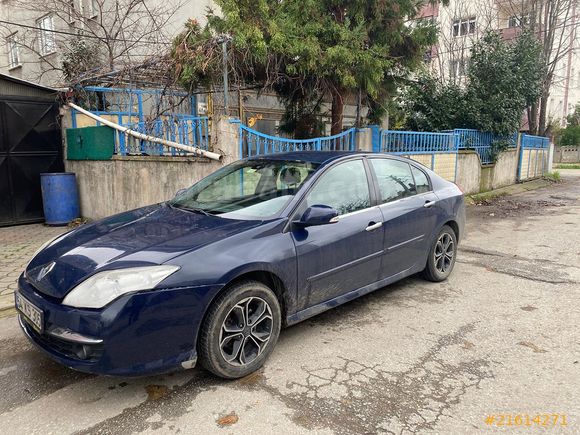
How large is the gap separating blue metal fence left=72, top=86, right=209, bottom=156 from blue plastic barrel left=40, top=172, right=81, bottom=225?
1.14 meters

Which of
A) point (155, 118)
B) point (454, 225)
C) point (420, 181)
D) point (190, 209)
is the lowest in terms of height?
point (454, 225)

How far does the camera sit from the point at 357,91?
8633 mm

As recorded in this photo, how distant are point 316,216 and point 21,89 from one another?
292 inches

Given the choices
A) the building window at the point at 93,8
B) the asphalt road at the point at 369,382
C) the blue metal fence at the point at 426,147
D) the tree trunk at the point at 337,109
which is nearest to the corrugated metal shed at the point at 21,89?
the tree trunk at the point at 337,109

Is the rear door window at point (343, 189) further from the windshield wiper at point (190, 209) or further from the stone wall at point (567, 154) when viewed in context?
the stone wall at point (567, 154)

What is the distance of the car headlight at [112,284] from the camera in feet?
8.53

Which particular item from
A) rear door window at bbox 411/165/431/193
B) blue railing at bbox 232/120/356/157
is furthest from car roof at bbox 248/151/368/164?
blue railing at bbox 232/120/356/157

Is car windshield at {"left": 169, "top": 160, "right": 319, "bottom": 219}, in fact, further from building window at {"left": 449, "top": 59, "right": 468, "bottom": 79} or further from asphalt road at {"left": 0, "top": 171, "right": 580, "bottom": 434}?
building window at {"left": 449, "top": 59, "right": 468, "bottom": 79}

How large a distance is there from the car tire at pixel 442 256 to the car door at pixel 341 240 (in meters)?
1.13

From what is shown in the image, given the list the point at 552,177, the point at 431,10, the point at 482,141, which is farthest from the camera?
the point at 552,177

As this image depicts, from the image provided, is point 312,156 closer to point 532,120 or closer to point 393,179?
point 393,179

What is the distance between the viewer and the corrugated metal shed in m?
7.89

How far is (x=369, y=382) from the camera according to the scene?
3.02 m

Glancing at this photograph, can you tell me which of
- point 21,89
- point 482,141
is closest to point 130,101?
point 21,89
